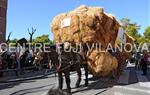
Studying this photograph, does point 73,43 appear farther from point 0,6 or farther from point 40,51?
point 0,6

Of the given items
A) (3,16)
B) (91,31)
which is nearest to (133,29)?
(3,16)

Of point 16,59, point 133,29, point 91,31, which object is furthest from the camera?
point 133,29

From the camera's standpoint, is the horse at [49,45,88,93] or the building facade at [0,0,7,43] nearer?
the horse at [49,45,88,93]

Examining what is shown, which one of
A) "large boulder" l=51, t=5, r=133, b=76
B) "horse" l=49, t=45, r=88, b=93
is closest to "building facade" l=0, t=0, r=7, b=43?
"large boulder" l=51, t=5, r=133, b=76

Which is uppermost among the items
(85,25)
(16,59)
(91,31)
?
(85,25)

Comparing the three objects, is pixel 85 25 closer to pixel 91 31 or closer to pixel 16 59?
pixel 91 31

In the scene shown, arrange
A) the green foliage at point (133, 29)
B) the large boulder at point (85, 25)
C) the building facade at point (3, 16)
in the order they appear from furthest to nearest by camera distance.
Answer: the green foliage at point (133, 29)
the building facade at point (3, 16)
the large boulder at point (85, 25)

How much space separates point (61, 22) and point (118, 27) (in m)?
3.04

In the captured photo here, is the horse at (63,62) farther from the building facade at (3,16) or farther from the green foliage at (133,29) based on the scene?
the green foliage at (133,29)

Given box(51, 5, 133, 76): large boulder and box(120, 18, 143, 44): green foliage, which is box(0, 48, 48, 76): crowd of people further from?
box(120, 18, 143, 44): green foliage

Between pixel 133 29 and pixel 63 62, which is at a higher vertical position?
pixel 133 29

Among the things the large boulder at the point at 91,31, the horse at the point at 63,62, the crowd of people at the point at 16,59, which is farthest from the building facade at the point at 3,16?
the horse at the point at 63,62

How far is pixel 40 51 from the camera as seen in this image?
1298cm

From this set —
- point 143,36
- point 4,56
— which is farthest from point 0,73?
point 143,36
